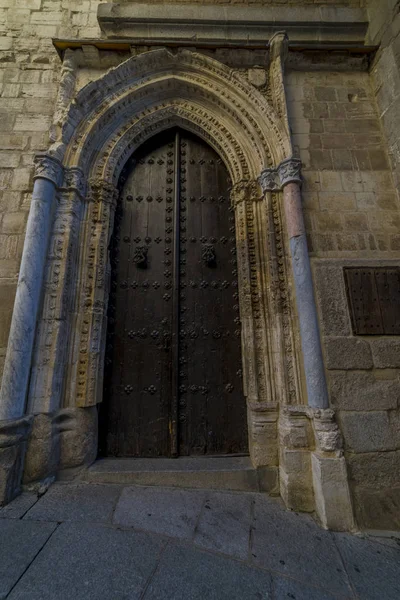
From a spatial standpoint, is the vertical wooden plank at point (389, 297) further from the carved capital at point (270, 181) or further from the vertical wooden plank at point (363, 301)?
the carved capital at point (270, 181)

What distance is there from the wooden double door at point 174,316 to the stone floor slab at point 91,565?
2.90 ft

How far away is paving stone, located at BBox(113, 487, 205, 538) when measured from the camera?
1642 mm

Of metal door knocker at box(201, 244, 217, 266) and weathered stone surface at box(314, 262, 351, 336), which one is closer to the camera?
weathered stone surface at box(314, 262, 351, 336)

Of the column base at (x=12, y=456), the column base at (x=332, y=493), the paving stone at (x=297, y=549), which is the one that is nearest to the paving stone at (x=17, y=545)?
the column base at (x=12, y=456)

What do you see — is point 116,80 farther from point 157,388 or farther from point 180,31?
point 157,388

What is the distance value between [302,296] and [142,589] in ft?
6.84

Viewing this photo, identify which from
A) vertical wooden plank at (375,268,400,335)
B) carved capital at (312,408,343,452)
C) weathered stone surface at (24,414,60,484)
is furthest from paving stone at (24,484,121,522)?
vertical wooden plank at (375,268,400,335)

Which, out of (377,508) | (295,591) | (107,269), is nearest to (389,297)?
(377,508)

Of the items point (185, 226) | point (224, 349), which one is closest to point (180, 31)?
point (185, 226)

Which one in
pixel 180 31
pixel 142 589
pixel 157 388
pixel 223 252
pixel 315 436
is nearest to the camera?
pixel 142 589

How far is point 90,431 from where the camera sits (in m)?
2.28

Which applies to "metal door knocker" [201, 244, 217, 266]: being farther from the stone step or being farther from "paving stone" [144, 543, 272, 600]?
"paving stone" [144, 543, 272, 600]

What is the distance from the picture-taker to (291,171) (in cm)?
259

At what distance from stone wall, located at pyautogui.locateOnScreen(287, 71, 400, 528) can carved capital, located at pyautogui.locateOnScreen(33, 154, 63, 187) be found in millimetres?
2455
